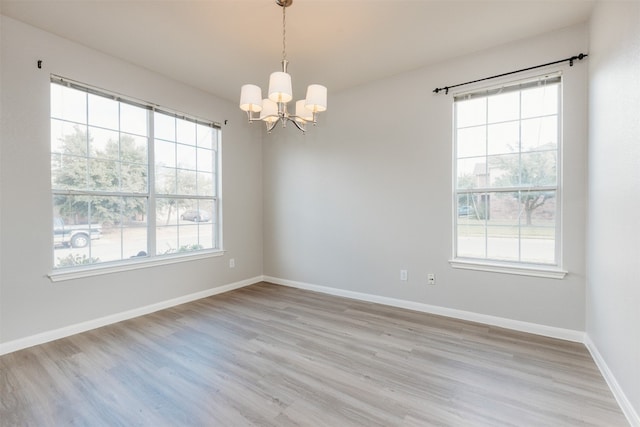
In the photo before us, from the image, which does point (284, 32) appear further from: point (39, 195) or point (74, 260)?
point (74, 260)

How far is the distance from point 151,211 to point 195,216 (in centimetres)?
59

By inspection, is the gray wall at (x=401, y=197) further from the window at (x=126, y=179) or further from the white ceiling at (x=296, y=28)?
the window at (x=126, y=179)

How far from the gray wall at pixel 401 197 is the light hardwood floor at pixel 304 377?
1.40ft

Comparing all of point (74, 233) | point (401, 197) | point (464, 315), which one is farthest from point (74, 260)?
point (464, 315)

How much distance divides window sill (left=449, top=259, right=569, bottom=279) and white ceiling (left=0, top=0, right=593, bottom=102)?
219 centimetres

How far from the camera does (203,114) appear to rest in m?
3.83

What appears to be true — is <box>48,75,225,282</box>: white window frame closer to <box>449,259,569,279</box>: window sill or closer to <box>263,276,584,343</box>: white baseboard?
<box>263,276,584,343</box>: white baseboard

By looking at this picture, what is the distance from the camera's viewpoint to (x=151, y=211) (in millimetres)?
3332

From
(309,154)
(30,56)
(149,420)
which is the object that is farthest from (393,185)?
(30,56)

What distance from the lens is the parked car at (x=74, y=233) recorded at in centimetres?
264

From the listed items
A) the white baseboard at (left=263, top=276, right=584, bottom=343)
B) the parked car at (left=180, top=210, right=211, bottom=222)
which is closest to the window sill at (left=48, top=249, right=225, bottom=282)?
the parked car at (left=180, top=210, right=211, bottom=222)

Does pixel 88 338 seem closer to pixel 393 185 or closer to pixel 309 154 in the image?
pixel 309 154

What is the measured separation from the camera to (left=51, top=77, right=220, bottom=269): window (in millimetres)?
2697

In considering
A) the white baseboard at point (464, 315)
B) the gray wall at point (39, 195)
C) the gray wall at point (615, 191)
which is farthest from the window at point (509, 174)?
the gray wall at point (39, 195)
